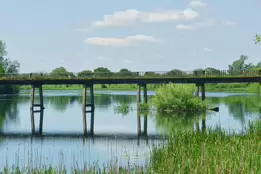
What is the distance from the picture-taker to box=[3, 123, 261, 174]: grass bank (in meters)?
12.3

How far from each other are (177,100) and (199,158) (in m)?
41.3

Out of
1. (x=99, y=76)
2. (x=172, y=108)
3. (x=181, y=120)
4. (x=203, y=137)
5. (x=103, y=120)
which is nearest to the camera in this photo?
(x=203, y=137)

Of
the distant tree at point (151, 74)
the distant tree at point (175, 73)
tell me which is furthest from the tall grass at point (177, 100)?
the distant tree at point (151, 74)

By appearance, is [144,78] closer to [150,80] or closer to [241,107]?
[150,80]

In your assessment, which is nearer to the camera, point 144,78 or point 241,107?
point 144,78

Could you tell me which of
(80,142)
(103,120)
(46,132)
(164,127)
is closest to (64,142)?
(80,142)

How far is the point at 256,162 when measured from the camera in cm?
1359

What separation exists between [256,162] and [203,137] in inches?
279

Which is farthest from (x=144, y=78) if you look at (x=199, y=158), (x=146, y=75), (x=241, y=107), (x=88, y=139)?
(x=199, y=158)

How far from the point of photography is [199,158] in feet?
47.3

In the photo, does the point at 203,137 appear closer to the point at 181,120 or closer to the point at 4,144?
the point at 4,144

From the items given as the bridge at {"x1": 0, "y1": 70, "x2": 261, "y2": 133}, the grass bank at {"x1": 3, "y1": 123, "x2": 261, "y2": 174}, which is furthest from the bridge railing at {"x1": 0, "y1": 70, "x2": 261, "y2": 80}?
the grass bank at {"x1": 3, "y1": 123, "x2": 261, "y2": 174}

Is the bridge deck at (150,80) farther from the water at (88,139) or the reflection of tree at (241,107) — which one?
the water at (88,139)

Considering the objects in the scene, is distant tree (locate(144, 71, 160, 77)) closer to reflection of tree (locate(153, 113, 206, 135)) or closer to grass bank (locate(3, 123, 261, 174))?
reflection of tree (locate(153, 113, 206, 135))
